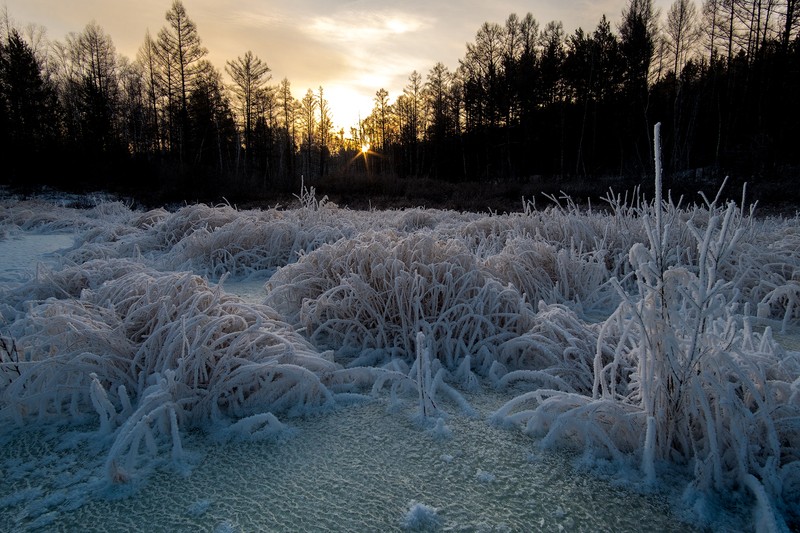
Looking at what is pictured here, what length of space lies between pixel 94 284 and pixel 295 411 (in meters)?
2.03

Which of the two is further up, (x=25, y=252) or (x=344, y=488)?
(x=25, y=252)

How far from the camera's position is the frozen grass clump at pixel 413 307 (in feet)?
6.27

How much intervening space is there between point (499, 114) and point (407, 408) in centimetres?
2583

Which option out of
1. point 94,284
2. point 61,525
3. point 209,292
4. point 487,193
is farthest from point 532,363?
point 487,193

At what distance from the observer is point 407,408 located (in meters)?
1.43

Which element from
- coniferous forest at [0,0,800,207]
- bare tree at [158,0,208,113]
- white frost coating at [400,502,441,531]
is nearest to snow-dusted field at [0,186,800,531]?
white frost coating at [400,502,441,531]

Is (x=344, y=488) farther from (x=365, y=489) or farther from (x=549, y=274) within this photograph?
(x=549, y=274)

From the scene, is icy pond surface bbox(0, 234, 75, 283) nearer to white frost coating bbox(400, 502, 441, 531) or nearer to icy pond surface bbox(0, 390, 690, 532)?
icy pond surface bbox(0, 390, 690, 532)

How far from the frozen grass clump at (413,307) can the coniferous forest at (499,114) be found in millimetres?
11803

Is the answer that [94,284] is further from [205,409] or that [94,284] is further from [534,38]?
[534,38]

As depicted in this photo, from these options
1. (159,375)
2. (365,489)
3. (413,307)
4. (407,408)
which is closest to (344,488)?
(365,489)

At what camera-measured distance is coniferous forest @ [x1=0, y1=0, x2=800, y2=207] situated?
1653 centimetres

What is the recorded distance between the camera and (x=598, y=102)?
74.6 feet

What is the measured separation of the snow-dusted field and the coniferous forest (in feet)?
39.7
